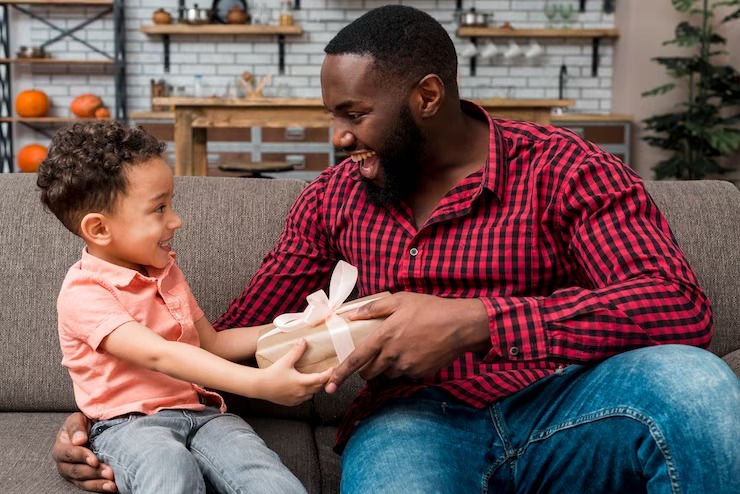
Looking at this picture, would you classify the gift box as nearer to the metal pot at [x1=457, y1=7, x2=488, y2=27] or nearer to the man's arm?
the man's arm

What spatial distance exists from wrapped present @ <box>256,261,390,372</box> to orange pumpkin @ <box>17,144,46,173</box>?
539cm

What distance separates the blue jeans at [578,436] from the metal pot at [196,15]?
5438mm

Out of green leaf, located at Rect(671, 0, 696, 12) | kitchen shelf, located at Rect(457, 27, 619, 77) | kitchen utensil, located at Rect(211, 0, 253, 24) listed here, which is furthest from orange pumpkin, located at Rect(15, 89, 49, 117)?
green leaf, located at Rect(671, 0, 696, 12)

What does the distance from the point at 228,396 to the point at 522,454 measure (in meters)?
0.64

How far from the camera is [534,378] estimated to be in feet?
4.36

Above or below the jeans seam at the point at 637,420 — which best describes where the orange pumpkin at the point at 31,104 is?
above

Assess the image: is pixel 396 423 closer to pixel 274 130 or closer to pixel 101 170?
pixel 101 170

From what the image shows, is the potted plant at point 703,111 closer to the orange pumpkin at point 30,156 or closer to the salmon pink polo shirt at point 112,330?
the salmon pink polo shirt at point 112,330

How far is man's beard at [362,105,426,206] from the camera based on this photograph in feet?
4.71

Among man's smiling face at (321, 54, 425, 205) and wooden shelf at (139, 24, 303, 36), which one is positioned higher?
wooden shelf at (139, 24, 303, 36)

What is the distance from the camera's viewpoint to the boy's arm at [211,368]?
1.18 m

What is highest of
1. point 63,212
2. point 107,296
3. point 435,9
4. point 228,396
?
point 435,9

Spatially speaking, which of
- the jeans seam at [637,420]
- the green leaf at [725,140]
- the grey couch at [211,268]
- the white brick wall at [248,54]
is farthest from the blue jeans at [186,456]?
the white brick wall at [248,54]

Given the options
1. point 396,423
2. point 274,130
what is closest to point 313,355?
point 396,423
